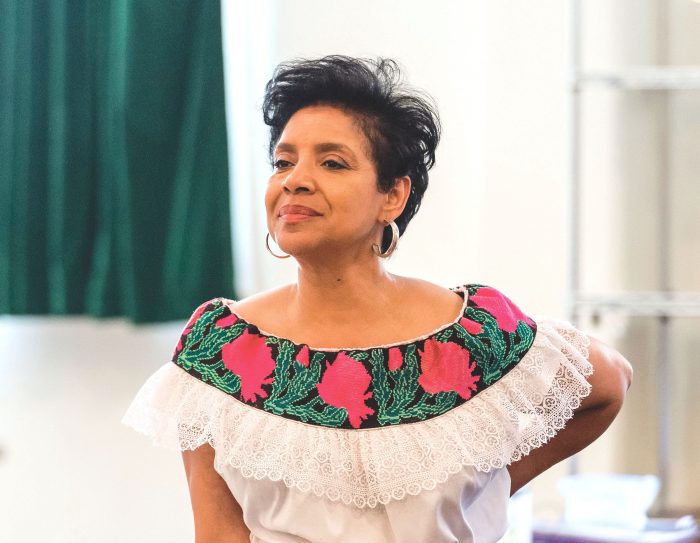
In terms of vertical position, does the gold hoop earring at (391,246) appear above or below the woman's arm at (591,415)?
above

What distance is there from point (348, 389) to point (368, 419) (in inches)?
1.9

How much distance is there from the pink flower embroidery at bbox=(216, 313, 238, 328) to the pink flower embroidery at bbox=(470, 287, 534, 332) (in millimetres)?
349

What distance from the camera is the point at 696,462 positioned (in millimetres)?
2475

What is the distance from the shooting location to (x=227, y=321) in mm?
1402

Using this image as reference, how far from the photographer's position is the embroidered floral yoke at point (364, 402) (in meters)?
1.29

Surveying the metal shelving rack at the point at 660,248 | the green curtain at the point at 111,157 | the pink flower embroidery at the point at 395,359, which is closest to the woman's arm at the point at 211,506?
the pink flower embroidery at the point at 395,359

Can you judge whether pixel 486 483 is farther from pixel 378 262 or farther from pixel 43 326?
pixel 43 326

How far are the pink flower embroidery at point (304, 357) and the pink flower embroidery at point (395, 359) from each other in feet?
0.38

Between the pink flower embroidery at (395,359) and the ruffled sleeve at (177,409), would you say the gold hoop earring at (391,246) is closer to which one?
the pink flower embroidery at (395,359)

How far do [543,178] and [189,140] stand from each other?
0.88m

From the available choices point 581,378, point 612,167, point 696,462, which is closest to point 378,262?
point 581,378

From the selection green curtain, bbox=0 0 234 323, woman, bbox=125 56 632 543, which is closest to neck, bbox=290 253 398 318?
woman, bbox=125 56 632 543

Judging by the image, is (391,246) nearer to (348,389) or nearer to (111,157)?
(348,389)

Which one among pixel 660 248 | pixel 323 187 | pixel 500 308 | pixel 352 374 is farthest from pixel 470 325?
pixel 660 248
